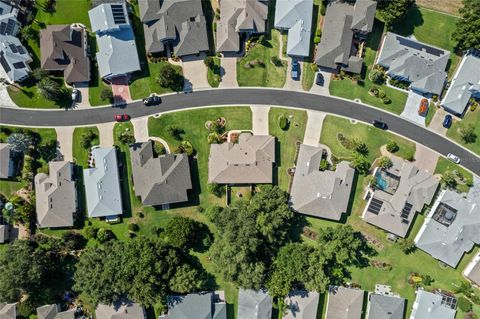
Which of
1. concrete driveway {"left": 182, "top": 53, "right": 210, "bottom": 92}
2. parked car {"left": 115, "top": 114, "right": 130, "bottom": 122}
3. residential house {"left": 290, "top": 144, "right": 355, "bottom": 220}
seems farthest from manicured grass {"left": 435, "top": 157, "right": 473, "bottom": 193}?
parked car {"left": 115, "top": 114, "right": 130, "bottom": 122}

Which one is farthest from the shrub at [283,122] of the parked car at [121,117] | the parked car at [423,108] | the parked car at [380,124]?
the parked car at [121,117]

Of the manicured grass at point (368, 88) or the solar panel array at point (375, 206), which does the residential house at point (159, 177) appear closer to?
the manicured grass at point (368, 88)

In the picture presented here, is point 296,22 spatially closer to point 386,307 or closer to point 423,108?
point 423,108

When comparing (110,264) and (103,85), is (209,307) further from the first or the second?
(103,85)

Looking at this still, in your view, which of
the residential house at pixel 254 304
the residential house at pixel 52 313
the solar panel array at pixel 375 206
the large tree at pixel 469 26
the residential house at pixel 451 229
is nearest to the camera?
the large tree at pixel 469 26

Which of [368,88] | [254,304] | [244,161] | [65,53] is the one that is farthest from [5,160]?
[368,88]

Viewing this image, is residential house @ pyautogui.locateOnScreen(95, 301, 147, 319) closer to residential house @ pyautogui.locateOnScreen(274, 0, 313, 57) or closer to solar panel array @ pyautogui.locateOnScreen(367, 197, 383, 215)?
solar panel array @ pyautogui.locateOnScreen(367, 197, 383, 215)

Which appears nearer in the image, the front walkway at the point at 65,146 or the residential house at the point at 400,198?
the residential house at the point at 400,198
